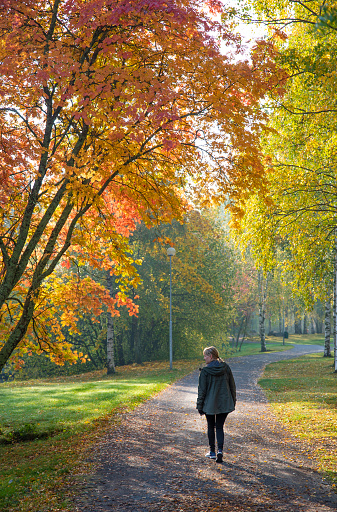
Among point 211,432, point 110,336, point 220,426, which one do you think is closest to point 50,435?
point 211,432

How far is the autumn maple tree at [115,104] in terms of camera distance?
19.0ft

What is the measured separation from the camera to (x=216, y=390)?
5926mm

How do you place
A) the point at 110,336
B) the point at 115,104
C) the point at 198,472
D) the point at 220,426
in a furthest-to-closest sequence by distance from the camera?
the point at 110,336 → the point at 115,104 → the point at 220,426 → the point at 198,472

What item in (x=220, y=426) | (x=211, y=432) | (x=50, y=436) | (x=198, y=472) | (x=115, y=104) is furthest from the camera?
(x=50, y=436)

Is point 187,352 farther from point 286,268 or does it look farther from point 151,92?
point 151,92

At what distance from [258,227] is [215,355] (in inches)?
199

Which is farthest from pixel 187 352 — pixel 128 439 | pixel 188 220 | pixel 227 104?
pixel 227 104

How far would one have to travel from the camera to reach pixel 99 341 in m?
25.7

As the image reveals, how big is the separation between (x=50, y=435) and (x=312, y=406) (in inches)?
240

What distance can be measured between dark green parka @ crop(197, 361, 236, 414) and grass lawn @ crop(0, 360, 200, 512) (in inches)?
73.8

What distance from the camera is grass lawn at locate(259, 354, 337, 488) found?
6365mm

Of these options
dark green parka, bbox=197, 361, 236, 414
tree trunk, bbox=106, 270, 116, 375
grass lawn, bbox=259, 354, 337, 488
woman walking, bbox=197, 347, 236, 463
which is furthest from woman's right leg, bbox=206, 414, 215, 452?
tree trunk, bbox=106, 270, 116, 375

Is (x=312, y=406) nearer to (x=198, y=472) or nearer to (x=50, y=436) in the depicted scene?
(x=198, y=472)

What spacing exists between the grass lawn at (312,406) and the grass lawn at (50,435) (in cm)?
338
